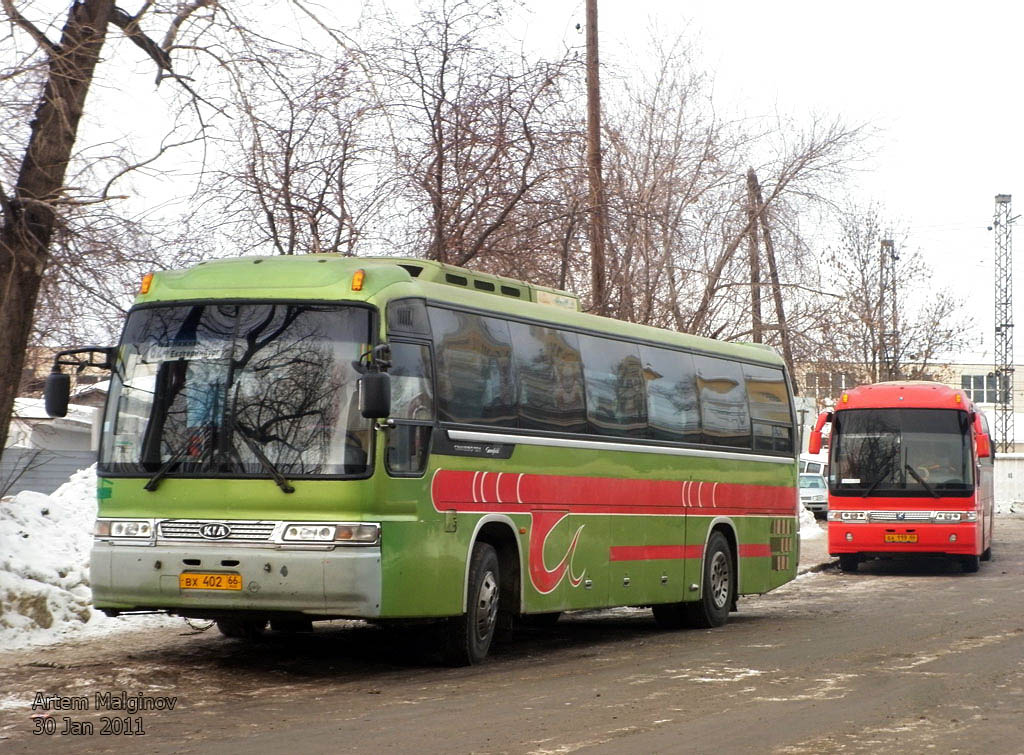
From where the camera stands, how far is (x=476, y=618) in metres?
12.8

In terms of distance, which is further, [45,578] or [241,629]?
[45,578]

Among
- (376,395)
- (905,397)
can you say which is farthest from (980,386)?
(376,395)

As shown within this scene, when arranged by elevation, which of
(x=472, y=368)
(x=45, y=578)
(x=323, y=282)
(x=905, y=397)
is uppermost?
(x=905, y=397)

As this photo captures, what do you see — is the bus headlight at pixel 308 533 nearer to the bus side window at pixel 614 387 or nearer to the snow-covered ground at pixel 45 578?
the snow-covered ground at pixel 45 578

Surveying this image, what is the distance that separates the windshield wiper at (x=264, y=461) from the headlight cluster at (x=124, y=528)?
1001 millimetres

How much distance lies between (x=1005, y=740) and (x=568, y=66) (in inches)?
542

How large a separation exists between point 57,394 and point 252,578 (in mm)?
2381

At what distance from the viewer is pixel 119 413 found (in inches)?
477

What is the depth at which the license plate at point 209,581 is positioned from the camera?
1141cm

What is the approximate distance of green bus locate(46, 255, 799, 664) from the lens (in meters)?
11.4

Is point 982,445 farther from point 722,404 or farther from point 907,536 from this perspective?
point 722,404

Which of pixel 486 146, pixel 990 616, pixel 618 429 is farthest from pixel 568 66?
pixel 990 616

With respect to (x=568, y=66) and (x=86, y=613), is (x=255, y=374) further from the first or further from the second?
(x=568, y=66)

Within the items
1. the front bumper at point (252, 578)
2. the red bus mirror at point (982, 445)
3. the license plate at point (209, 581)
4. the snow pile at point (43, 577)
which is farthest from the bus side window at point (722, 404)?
the red bus mirror at point (982, 445)
